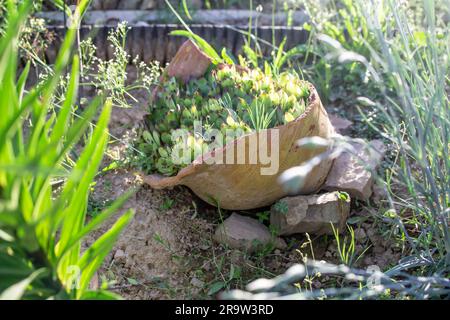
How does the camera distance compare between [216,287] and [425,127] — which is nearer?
[425,127]

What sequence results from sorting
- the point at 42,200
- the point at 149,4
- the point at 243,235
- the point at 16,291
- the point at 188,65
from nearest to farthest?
1. the point at 16,291
2. the point at 42,200
3. the point at 243,235
4. the point at 188,65
5. the point at 149,4

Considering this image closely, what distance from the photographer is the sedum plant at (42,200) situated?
1.52 meters

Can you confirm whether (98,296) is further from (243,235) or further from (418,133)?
(418,133)

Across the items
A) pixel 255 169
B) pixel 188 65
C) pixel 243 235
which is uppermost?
pixel 188 65

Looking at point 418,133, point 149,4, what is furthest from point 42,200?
point 149,4

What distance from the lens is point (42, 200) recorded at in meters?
1.69

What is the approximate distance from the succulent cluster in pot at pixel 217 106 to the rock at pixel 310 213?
0.30 metres

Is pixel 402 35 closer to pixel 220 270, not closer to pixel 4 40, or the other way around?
pixel 220 270

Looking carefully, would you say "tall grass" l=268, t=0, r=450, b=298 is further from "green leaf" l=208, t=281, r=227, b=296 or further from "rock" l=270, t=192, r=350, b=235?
"green leaf" l=208, t=281, r=227, b=296

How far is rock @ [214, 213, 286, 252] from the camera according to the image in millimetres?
2539

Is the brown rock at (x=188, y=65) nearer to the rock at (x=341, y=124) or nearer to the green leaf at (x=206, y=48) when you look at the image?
the green leaf at (x=206, y=48)

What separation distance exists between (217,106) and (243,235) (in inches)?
19.6

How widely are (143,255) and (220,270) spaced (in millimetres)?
284

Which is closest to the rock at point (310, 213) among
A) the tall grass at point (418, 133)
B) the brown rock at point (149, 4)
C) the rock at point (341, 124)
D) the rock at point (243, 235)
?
the rock at point (243, 235)
